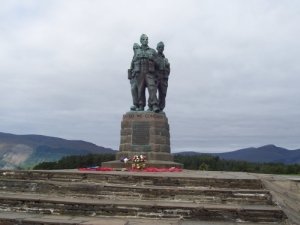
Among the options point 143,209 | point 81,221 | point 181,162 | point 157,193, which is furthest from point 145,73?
point 181,162

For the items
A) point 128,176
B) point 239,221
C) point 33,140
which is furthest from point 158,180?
point 33,140

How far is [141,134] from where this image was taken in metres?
17.5

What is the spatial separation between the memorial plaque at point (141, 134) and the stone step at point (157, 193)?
798 centimetres

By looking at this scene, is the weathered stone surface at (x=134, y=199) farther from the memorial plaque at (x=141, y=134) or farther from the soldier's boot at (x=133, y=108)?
the soldier's boot at (x=133, y=108)

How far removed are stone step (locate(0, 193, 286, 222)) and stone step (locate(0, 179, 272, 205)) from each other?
12.1 inches

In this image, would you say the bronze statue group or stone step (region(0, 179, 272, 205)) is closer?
stone step (region(0, 179, 272, 205))

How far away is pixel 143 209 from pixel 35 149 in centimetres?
5264

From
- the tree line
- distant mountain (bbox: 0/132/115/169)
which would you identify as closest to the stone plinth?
the tree line

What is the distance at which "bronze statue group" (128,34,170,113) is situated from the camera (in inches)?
721

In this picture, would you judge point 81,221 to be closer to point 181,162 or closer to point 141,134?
point 141,134

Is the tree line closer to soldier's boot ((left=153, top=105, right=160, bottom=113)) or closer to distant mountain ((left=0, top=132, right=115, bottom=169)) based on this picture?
distant mountain ((left=0, top=132, right=115, bottom=169))

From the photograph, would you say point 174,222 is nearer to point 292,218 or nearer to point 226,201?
point 226,201

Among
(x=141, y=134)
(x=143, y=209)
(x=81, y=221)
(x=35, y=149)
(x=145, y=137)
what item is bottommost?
(x=81, y=221)

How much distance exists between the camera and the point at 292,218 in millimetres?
7551
